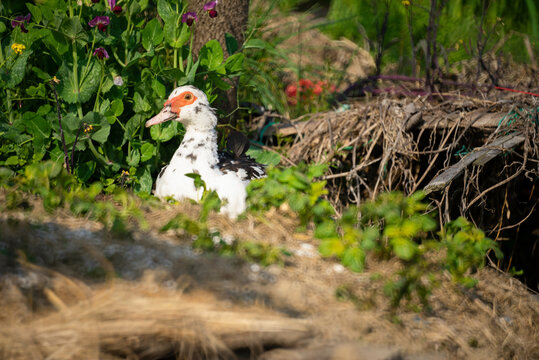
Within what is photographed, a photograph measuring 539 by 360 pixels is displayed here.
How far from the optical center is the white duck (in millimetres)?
3332

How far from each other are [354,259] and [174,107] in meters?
1.78

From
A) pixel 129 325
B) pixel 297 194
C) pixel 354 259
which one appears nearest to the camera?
pixel 129 325

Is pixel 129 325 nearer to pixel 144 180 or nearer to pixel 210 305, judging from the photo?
pixel 210 305

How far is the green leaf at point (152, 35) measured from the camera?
355cm

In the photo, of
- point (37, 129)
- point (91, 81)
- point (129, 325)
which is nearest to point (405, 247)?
point (129, 325)

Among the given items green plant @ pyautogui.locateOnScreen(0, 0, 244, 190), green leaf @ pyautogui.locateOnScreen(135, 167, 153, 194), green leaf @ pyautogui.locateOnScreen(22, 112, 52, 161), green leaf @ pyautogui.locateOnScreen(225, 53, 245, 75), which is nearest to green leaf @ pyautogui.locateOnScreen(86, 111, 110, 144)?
green plant @ pyautogui.locateOnScreen(0, 0, 244, 190)

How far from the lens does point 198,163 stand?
3518 mm

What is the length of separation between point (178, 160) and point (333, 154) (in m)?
1.37

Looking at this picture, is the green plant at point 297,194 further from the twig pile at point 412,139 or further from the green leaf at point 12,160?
the green leaf at point 12,160

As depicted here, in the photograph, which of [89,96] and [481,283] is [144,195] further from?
[481,283]

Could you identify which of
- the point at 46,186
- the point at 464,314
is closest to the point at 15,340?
the point at 46,186

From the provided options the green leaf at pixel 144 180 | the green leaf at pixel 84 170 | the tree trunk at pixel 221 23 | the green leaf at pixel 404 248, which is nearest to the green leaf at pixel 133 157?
the green leaf at pixel 144 180

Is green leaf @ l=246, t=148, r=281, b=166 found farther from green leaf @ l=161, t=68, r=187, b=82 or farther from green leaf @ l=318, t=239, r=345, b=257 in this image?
green leaf @ l=318, t=239, r=345, b=257

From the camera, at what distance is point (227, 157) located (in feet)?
12.8
